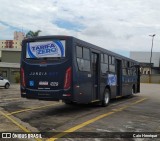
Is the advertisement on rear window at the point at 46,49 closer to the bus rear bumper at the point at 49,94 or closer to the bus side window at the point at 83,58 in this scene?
the bus side window at the point at 83,58

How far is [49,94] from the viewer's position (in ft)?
45.7

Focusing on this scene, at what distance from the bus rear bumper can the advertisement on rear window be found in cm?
147

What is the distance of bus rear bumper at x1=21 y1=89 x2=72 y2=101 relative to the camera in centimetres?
1359

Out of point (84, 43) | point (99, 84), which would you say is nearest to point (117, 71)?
point (99, 84)

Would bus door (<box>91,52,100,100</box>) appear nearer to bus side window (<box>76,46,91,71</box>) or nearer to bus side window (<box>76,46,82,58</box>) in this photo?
bus side window (<box>76,46,91,71</box>)

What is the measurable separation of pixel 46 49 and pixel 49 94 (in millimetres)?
1881

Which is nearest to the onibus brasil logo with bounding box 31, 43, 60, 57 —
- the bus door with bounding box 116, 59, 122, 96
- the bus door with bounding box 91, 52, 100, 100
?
the bus door with bounding box 91, 52, 100, 100

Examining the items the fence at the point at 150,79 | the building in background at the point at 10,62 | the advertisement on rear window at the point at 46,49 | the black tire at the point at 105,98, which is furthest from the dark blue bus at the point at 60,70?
the fence at the point at 150,79

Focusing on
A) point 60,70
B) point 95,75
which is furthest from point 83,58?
point 95,75

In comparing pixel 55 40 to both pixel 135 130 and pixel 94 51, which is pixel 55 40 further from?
pixel 135 130

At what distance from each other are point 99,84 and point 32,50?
3.86 metres

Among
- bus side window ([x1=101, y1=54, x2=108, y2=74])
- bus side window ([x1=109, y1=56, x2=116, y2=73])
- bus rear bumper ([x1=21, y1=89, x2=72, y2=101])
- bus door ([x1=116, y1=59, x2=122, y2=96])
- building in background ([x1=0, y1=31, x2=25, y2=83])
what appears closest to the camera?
bus rear bumper ([x1=21, y1=89, x2=72, y2=101])

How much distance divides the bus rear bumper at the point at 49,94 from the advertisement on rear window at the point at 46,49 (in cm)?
147

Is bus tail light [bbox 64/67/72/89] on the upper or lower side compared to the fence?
upper
